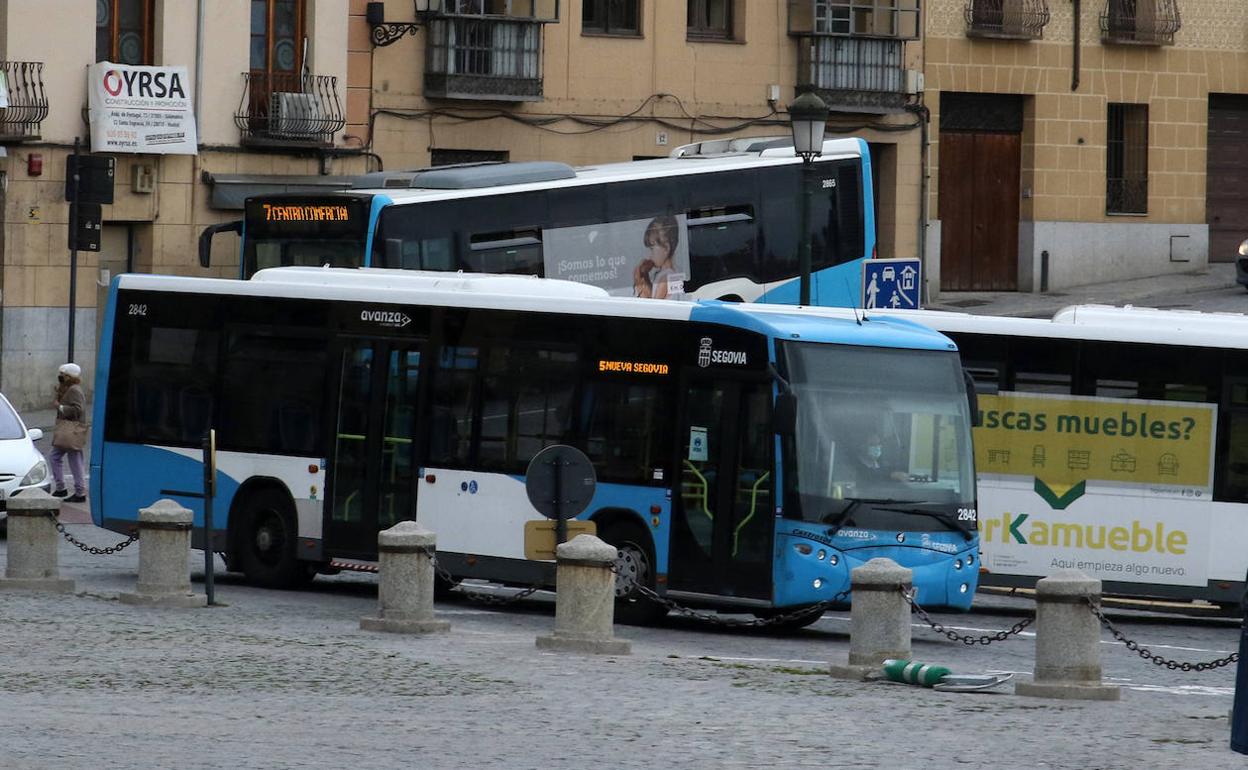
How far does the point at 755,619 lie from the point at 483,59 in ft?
68.1

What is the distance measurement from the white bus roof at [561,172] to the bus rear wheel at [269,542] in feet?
18.2

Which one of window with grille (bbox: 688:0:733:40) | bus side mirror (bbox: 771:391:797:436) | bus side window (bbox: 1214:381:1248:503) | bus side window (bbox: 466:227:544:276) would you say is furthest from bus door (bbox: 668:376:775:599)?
window with grille (bbox: 688:0:733:40)

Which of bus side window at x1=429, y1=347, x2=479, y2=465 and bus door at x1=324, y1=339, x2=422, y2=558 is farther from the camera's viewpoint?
bus door at x1=324, y1=339, x2=422, y2=558

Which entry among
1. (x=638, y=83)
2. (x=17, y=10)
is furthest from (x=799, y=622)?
(x=638, y=83)

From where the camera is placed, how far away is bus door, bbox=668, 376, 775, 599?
1830 centimetres

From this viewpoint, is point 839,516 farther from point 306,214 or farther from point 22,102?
point 22,102

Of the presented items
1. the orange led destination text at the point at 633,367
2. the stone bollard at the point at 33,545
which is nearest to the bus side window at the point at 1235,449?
the orange led destination text at the point at 633,367

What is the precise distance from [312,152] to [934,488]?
20.6 meters

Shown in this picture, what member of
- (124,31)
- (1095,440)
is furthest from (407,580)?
(124,31)

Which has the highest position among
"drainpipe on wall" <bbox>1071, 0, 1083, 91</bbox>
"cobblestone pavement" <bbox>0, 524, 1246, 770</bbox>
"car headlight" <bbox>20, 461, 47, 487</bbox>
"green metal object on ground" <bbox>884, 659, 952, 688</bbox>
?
"drainpipe on wall" <bbox>1071, 0, 1083, 91</bbox>

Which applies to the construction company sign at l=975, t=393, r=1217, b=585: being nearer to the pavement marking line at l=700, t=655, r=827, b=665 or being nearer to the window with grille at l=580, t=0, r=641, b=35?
the pavement marking line at l=700, t=655, r=827, b=665

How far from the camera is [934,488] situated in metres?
18.5

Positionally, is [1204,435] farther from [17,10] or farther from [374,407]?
[17,10]

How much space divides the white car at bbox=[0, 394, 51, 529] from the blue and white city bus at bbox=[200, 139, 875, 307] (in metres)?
3.41
